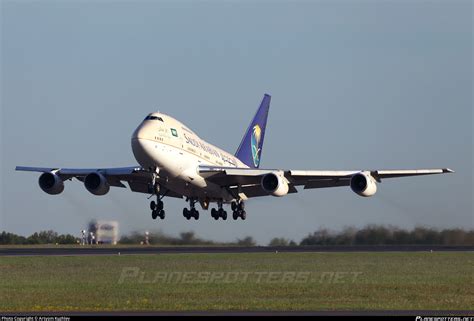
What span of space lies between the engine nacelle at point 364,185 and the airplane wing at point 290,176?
1.53 ft

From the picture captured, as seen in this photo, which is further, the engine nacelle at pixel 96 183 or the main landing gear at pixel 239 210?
the main landing gear at pixel 239 210

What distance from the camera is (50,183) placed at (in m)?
59.8

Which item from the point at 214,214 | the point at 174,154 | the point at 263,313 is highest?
the point at 214,214

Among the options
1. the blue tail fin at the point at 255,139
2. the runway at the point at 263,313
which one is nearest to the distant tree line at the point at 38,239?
the blue tail fin at the point at 255,139

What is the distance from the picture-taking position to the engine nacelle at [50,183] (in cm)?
5975

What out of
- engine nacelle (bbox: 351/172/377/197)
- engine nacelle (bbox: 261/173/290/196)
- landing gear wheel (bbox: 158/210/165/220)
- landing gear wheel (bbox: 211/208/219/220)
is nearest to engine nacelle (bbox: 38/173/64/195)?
landing gear wheel (bbox: 158/210/165/220)

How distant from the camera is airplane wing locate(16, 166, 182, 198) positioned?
5725 centimetres

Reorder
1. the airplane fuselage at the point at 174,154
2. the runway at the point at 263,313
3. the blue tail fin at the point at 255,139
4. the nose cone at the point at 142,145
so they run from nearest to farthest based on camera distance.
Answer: the runway at the point at 263,313 → the nose cone at the point at 142,145 → the airplane fuselage at the point at 174,154 → the blue tail fin at the point at 255,139

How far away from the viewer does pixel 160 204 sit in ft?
184

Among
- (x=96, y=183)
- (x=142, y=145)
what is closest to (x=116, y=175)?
(x=96, y=183)

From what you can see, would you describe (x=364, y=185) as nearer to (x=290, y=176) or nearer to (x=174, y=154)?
(x=290, y=176)

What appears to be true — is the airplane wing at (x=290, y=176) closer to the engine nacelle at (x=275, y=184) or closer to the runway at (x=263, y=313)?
the engine nacelle at (x=275, y=184)

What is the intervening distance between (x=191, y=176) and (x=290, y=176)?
23.0 ft

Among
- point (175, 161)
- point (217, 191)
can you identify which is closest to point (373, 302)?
point (175, 161)
